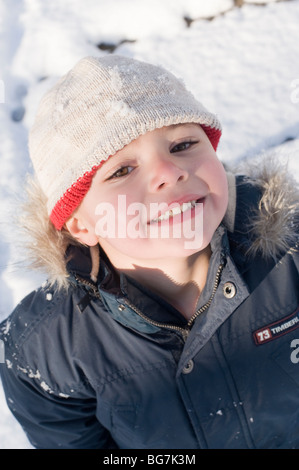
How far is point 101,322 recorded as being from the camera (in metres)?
1.21

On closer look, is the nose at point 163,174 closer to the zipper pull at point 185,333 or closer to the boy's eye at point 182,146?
the boy's eye at point 182,146

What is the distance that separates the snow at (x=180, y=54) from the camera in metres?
2.10

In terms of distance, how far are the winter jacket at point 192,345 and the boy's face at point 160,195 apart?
12cm

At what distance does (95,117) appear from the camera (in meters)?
1.03

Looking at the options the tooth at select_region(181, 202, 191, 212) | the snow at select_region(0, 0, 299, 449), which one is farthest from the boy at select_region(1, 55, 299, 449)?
the snow at select_region(0, 0, 299, 449)

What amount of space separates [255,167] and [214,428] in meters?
0.72

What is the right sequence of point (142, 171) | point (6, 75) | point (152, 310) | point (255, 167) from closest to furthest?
point (142, 171) < point (152, 310) < point (255, 167) < point (6, 75)

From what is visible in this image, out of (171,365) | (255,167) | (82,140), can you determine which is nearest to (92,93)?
(82,140)

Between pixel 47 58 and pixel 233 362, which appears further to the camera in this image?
pixel 47 58

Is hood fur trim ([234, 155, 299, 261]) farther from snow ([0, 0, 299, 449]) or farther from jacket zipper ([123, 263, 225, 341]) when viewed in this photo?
snow ([0, 0, 299, 449])

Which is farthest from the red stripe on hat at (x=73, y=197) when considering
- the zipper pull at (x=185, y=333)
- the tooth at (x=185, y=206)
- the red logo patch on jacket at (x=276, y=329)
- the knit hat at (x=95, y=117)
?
the red logo patch on jacket at (x=276, y=329)

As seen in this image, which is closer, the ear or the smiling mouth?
the smiling mouth

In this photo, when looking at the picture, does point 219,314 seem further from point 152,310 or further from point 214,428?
point 214,428

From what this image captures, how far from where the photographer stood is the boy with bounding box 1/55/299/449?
103cm
